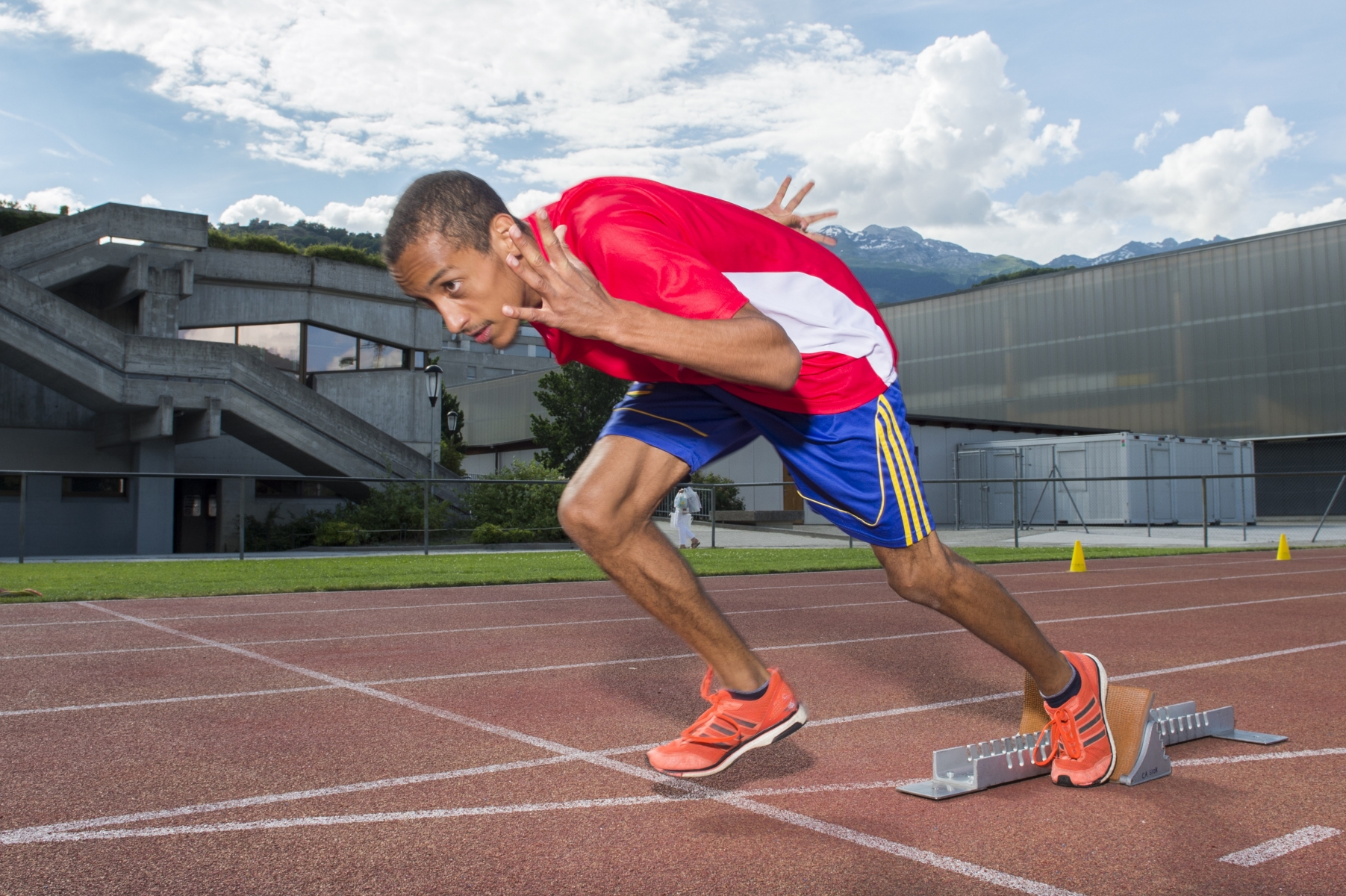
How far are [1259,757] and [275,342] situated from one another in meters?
28.0

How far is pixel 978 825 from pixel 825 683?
7.33 ft

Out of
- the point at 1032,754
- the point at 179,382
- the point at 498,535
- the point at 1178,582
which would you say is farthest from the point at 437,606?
the point at 179,382

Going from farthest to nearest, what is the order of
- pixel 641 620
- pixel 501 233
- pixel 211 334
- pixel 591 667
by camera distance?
pixel 211 334 < pixel 641 620 < pixel 591 667 < pixel 501 233

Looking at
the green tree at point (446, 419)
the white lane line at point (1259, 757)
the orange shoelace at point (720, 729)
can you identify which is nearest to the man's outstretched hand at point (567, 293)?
the orange shoelace at point (720, 729)

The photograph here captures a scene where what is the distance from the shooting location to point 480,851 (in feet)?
8.56

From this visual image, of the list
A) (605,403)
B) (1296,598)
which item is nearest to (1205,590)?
(1296,598)

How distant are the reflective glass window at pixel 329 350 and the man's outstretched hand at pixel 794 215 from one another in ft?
88.3

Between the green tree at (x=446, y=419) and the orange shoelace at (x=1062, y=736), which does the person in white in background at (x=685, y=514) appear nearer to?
the orange shoelace at (x=1062, y=736)

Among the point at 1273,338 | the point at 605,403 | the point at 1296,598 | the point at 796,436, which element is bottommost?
the point at 1296,598

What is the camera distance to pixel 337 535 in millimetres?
21453

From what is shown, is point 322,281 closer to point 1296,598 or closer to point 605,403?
point 605,403

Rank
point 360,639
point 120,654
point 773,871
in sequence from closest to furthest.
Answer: point 773,871, point 120,654, point 360,639

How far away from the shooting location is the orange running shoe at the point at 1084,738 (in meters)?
3.16

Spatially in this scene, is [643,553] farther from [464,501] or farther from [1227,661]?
[464,501]
